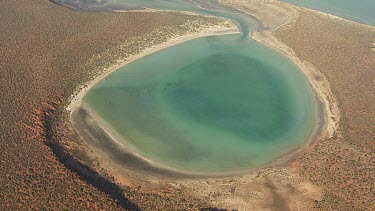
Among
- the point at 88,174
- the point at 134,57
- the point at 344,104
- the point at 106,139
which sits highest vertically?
the point at 344,104

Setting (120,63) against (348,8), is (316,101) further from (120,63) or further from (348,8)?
(348,8)

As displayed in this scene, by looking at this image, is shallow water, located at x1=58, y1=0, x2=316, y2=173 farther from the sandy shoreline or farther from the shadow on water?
the shadow on water

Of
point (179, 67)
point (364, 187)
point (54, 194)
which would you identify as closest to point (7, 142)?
point (54, 194)

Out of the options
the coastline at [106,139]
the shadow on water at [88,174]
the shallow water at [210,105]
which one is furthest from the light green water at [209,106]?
the shadow on water at [88,174]

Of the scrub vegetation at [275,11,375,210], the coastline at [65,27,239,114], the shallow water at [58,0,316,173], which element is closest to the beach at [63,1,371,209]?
the coastline at [65,27,239,114]

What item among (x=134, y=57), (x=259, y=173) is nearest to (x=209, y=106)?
(x=259, y=173)

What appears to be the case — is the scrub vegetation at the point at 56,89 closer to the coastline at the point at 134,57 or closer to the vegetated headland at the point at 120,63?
the vegetated headland at the point at 120,63
